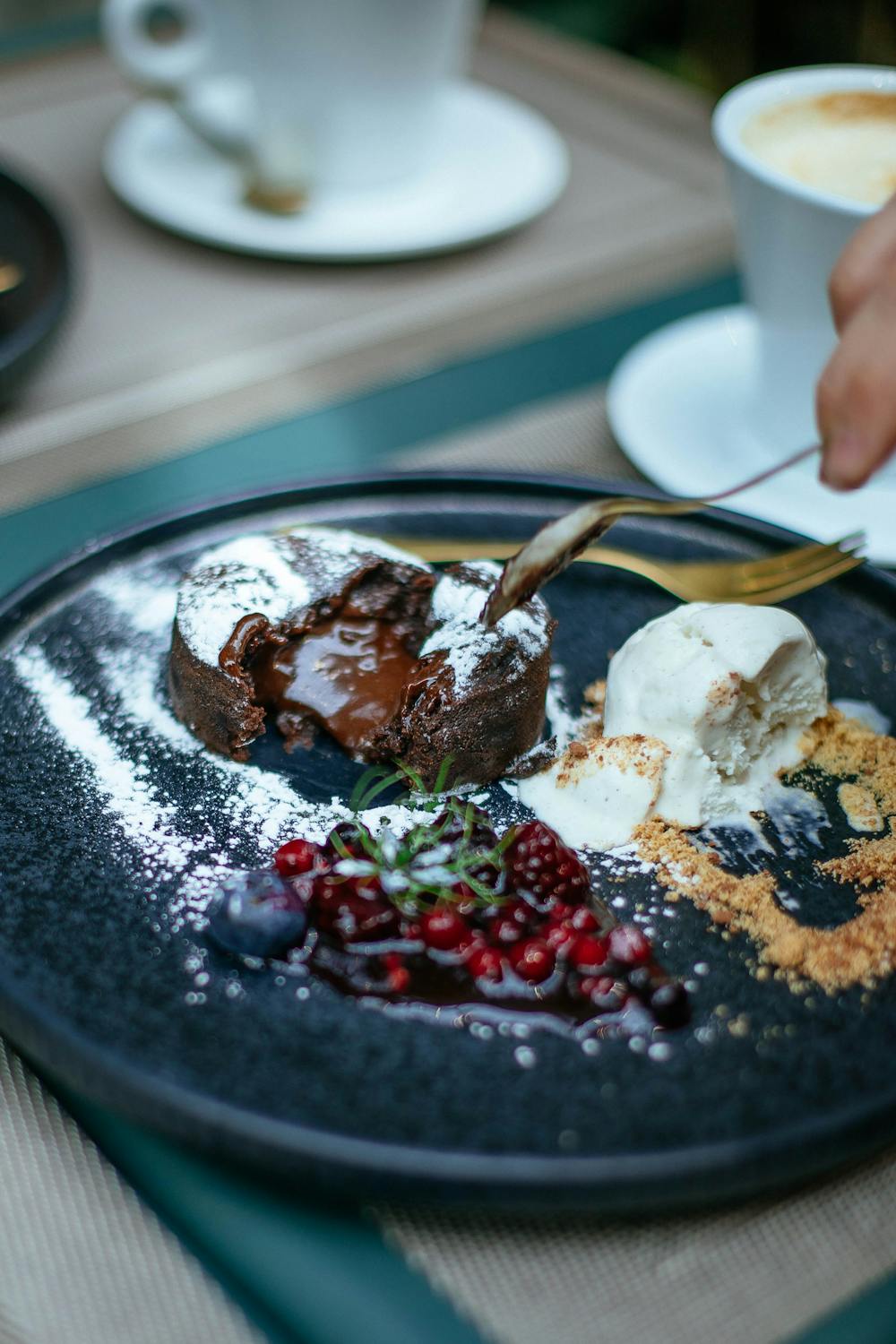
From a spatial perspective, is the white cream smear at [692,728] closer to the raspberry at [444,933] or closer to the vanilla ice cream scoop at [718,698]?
the vanilla ice cream scoop at [718,698]

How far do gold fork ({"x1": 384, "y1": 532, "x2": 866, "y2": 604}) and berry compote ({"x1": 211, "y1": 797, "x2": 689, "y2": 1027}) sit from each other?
392 mm

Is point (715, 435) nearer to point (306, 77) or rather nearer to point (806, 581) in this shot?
point (806, 581)

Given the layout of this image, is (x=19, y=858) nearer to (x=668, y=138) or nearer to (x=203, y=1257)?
(x=203, y=1257)

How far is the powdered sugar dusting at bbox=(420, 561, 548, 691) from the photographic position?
1213 millimetres

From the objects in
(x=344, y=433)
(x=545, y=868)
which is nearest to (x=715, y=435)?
(x=344, y=433)

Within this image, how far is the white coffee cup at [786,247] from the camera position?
4.60ft

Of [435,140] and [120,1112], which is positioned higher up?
[435,140]

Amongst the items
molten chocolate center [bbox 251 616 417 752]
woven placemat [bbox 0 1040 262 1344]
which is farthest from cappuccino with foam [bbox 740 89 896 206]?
woven placemat [bbox 0 1040 262 1344]

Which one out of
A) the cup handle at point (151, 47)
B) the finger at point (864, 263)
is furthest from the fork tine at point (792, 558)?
the cup handle at point (151, 47)

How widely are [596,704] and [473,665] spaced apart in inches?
6.6

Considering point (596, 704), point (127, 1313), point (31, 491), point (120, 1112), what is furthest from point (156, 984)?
point (31, 491)

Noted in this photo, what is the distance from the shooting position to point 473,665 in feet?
3.96

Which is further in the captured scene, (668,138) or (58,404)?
(668,138)

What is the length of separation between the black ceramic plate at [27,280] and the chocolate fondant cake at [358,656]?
48cm
